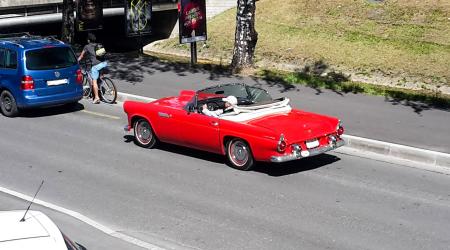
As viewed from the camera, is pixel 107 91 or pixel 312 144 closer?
pixel 312 144

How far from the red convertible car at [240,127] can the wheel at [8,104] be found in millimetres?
4062

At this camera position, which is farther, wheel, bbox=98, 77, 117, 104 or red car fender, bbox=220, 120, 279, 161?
wheel, bbox=98, 77, 117, 104

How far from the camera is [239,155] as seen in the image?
11562mm

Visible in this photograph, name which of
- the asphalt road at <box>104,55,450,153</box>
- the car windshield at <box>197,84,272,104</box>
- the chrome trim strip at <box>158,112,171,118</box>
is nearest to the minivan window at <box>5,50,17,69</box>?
the asphalt road at <box>104,55,450,153</box>

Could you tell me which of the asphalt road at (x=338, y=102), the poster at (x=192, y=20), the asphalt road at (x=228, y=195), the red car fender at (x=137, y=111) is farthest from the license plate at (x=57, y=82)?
the poster at (x=192, y=20)

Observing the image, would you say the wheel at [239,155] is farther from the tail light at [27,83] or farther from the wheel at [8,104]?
the wheel at [8,104]

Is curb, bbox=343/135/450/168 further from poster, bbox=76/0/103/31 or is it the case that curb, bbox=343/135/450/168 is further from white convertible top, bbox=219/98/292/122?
poster, bbox=76/0/103/31

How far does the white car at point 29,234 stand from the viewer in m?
4.34

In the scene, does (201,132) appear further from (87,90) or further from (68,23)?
(68,23)

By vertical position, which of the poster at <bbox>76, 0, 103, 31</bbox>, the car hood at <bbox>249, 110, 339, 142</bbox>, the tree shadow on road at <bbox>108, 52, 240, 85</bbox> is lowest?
the tree shadow on road at <bbox>108, 52, 240, 85</bbox>

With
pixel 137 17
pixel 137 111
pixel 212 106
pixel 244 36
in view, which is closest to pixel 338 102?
pixel 244 36

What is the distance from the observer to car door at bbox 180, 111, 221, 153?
11656 mm

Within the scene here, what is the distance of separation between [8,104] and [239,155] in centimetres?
701

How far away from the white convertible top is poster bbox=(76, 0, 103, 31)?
16280 mm
